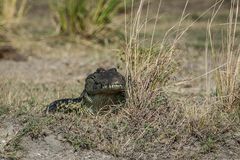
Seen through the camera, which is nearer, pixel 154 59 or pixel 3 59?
pixel 154 59

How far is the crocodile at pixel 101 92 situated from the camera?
19.1 feet

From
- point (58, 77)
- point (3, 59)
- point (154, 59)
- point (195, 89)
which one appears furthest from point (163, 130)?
point (3, 59)

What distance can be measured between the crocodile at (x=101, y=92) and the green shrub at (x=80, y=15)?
5367mm

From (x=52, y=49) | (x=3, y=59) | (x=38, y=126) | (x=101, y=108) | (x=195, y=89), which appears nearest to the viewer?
(x=38, y=126)

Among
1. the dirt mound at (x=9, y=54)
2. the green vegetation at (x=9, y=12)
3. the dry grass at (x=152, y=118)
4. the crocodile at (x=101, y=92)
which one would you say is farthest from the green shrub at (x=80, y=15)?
the crocodile at (x=101, y=92)

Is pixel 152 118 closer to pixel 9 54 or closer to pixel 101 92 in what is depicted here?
pixel 101 92

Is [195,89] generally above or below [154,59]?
below

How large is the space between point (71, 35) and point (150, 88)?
5.82 meters

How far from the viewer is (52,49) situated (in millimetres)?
11328

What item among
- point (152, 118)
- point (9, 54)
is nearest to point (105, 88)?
point (152, 118)

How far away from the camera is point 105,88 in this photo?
5855 mm

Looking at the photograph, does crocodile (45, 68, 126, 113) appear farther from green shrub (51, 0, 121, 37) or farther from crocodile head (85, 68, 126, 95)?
green shrub (51, 0, 121, 37)

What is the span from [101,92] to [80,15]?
578 centimetres

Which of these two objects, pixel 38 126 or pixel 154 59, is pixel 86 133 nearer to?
pixel 38 126
